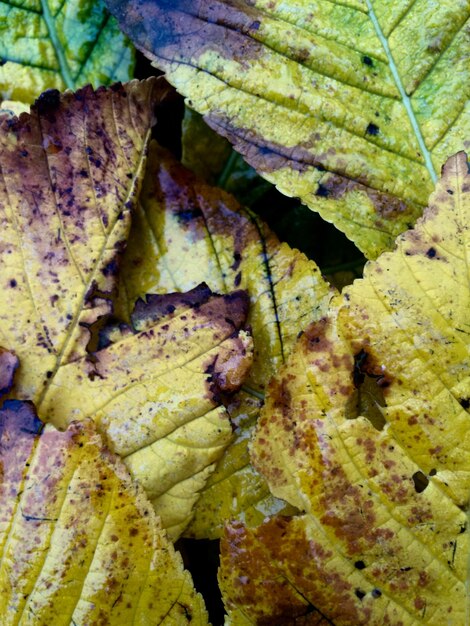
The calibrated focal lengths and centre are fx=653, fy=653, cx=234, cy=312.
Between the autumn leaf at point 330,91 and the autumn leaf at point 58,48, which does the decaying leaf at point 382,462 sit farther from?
the autumn leaf at point 58,48

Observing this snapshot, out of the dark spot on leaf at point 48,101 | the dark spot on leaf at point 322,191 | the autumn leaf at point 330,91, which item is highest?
the autumn leaf at point 330,91

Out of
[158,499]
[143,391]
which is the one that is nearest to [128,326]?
[143,391]

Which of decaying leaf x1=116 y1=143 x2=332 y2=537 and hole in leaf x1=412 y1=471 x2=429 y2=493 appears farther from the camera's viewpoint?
decaying leaf x1=116 y1=143 x2=332 y2=537

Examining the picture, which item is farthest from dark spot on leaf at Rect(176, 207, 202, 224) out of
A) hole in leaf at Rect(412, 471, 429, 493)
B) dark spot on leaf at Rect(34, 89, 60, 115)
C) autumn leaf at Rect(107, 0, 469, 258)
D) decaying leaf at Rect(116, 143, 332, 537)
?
hole in leaf at Rect(412, 471, 429, 493)

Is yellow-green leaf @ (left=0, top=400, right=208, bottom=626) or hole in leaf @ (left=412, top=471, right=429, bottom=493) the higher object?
hole in leaf @ (left=412, top=471, right=429, bottom=493)

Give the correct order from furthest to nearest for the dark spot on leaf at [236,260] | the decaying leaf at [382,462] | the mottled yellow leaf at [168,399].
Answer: the dark spot on leaf at [236,260], the mottled yellow leaf at [168,399], the decaying leaf at [382,462]

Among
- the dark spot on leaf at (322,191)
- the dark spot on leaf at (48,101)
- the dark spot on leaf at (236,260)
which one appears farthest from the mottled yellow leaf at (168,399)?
the dark spot on leaf at (48,101)

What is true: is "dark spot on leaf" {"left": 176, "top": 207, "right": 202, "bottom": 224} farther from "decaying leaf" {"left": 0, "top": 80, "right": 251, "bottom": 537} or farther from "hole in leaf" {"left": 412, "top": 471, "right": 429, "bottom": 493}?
"hole in leaf" {"left": 412, "top": 471, "right": 429, "bottom": 493}
